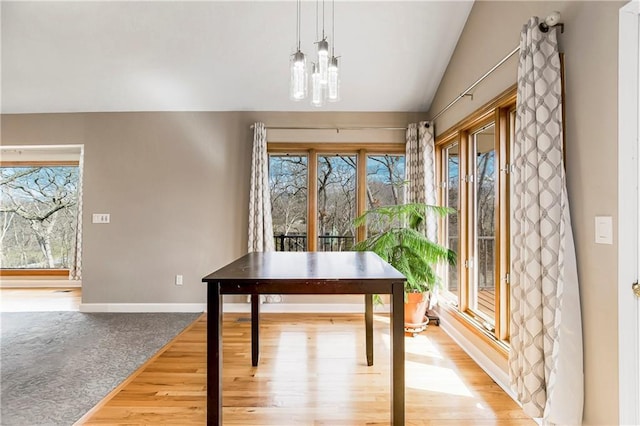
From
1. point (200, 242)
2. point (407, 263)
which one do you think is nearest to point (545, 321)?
point (407, 263)

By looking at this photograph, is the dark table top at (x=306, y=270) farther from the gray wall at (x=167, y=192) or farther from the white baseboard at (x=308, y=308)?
the gray wall at (x=167, y=192)

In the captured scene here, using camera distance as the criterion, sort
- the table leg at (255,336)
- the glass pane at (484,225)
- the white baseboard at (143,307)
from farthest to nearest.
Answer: the white baseboard at (143,307) → the glass pane at (484,225) → the table leg at (255,336)

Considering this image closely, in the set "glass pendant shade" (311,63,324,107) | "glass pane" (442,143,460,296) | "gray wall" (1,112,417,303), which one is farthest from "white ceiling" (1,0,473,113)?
"glass pendant shade" (311,63,324,107)

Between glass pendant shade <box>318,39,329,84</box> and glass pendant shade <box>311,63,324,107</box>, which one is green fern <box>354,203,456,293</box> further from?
glass pendant shade <box>318,39,329,84</box>

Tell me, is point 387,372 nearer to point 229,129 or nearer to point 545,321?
point 545,321

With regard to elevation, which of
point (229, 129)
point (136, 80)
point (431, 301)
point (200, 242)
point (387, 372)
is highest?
point (136, 80)

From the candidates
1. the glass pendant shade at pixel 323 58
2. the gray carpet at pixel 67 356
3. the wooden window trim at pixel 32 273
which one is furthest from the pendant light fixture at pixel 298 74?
the wooden window trim at pixel 32 273

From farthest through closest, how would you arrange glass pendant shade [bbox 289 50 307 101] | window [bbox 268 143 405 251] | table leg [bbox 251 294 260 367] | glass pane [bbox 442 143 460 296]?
window [bbox 268 143 405 251], glass pane [bbox 442 143 460 296], table leg [bbox 251 294 260 367], glass pendant shade [bbox 289 50 307 101]

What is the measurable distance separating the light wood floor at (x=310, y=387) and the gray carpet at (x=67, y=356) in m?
0.17

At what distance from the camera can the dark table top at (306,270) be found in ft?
4.79

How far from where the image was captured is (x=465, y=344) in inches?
110

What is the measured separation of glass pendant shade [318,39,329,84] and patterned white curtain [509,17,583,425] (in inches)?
40.2

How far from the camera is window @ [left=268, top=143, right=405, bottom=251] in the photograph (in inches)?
155

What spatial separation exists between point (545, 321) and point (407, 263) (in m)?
1.54
